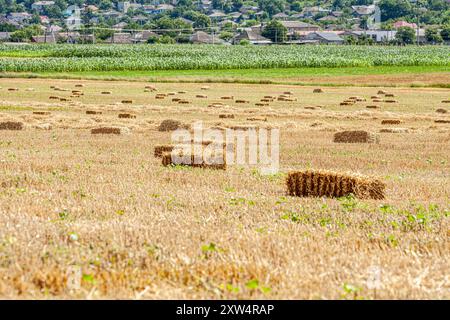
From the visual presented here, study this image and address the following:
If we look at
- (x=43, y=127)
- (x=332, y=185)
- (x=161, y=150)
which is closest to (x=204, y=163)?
(x=161, y=150)

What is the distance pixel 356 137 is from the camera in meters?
28.6

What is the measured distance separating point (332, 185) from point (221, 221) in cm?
433

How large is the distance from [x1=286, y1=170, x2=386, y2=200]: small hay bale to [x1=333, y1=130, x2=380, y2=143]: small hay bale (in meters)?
12.7

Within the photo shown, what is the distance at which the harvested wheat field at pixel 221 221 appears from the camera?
27.5ft

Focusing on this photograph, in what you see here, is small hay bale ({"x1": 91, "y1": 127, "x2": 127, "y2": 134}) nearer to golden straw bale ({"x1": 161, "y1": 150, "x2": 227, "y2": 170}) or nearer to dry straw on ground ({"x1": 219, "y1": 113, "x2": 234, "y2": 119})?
dry straw on ground ({"x1": 219, "y1": 113, "x2": 234, "y2": 119})

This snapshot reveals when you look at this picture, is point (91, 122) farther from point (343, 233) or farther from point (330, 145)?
point (343, 233)

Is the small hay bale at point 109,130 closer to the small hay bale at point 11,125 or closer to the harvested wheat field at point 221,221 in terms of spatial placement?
the harvested wheat field at point 221,221

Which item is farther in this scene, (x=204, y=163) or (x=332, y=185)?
(x=204, y=163)

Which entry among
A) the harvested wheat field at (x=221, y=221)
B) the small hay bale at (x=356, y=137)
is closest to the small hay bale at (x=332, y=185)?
the harvested wheat field at (x=221, y=221)

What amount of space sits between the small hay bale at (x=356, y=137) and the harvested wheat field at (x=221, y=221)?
2.5 inches

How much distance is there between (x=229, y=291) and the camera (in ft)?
26.7

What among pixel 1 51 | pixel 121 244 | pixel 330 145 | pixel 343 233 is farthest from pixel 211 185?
pixel 1 51

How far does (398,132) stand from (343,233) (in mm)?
22321

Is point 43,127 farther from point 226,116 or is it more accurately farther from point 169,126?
point 226,116
